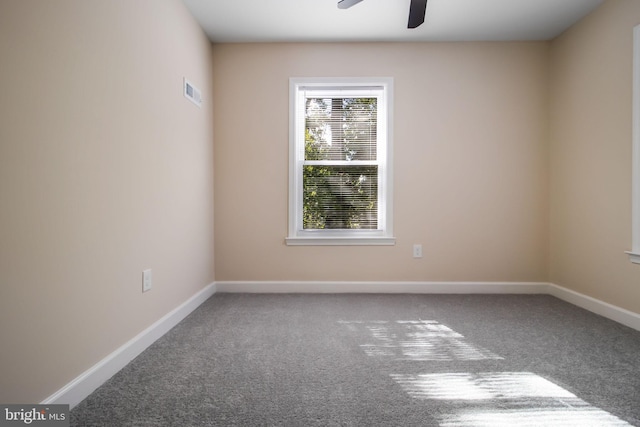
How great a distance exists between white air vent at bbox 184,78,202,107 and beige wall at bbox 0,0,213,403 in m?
0.13

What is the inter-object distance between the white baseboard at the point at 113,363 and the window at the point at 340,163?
1429 millimetres

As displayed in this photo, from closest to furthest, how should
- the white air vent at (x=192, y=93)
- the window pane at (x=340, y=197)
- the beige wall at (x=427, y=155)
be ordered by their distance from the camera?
the white air vent at (x=192, y=93) → the beige wall at (x=427, y=155) → the window pane at (x=340, y=197)

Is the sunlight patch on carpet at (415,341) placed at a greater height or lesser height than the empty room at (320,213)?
lesser

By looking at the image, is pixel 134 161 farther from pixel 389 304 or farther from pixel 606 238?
pixel 606 238

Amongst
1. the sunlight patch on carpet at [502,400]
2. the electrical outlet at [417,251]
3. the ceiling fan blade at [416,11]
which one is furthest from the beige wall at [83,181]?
the electrical outlet at [417,251]

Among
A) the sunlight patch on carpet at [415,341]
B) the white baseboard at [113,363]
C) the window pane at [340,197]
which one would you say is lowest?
the sunlight patch on carpet at [415,341]

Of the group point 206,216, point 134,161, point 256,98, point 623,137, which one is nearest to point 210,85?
point 256,98

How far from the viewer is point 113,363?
5.64 ft

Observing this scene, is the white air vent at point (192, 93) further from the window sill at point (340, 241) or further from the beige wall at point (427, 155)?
the window sill at point (340, 241)

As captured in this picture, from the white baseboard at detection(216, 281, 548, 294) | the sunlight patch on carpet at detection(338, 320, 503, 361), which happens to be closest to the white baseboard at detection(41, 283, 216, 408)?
the white baseboard at detection(216, 281, 548, 294)

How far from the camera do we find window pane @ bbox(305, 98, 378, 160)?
345 cm

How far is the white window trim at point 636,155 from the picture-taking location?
2.39 metres

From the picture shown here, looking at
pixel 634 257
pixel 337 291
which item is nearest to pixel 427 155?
pixel 337 291

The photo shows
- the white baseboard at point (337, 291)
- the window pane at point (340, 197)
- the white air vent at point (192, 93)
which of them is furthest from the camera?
the window pane at point (340, 197)
